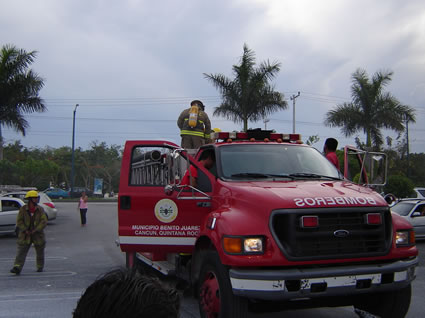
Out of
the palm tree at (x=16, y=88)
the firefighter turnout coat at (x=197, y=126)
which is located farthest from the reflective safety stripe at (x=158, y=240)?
the palm tree at (x=16, y=88)

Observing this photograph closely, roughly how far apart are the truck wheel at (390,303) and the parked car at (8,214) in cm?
1417

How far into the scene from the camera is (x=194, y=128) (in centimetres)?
898

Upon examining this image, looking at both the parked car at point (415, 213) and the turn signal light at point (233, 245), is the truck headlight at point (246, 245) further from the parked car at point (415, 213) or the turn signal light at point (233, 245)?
the parked car at point (415, 213)

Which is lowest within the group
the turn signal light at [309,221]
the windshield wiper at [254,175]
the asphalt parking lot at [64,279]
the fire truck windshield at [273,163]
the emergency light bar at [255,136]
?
the asphalt parking lot at [64,279]

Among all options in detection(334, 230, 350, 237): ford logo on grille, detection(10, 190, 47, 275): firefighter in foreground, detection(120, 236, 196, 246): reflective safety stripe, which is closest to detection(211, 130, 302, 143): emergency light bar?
detection(120, 236, 196, 246): reflective safety stripe

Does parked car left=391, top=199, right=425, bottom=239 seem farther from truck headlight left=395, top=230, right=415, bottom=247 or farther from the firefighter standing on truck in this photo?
truck headlight left=395, top=230, right=415, bottom=247

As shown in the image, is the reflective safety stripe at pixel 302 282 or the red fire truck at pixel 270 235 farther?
the red fire truck at pixel 270 235

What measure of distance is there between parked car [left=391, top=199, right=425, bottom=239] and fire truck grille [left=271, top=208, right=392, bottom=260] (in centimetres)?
1052

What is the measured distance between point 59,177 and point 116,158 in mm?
10086

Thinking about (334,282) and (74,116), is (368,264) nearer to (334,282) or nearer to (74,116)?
(334,282)

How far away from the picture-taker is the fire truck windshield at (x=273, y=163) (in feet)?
18.9

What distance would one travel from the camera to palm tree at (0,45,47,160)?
71.5ft

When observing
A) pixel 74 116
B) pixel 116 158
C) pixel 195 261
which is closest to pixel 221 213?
pixel 195 261

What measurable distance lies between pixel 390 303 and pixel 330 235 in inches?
47.8
